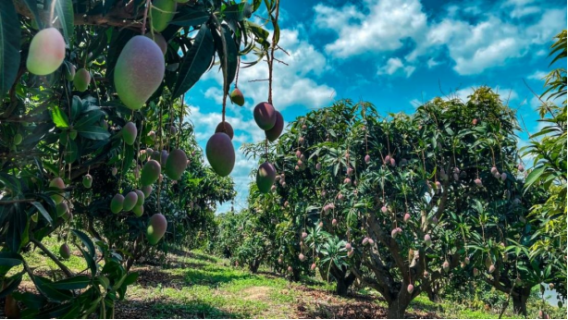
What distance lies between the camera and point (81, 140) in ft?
4.28

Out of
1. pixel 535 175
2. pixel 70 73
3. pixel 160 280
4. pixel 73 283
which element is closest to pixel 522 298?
pixel 535 175

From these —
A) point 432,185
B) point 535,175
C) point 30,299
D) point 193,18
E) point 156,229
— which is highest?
point 432,185

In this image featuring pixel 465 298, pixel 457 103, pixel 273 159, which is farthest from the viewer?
pixel 465 298

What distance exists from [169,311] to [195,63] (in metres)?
3.78

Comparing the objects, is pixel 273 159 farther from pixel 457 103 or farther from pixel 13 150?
pixel 13 150

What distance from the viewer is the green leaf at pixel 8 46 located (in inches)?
14.4

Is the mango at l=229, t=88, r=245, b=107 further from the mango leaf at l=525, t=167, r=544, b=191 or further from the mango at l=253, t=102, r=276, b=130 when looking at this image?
the mango leaf at l=525, t=167, r=544, b=191

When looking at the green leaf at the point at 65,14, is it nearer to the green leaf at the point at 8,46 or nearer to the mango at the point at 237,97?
the green leaf at the point at 8,46

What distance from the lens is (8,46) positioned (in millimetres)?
375

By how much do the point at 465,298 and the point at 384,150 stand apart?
17.2 feet

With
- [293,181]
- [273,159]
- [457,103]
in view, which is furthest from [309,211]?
[457,103]

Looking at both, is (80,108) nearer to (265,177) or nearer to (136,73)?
(265,177)

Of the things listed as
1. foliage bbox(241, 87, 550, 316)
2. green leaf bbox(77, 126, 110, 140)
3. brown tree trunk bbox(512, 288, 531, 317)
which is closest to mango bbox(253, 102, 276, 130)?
green leaf bbox(77, 126, 110, 140)

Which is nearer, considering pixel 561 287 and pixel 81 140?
pixel 81 140
